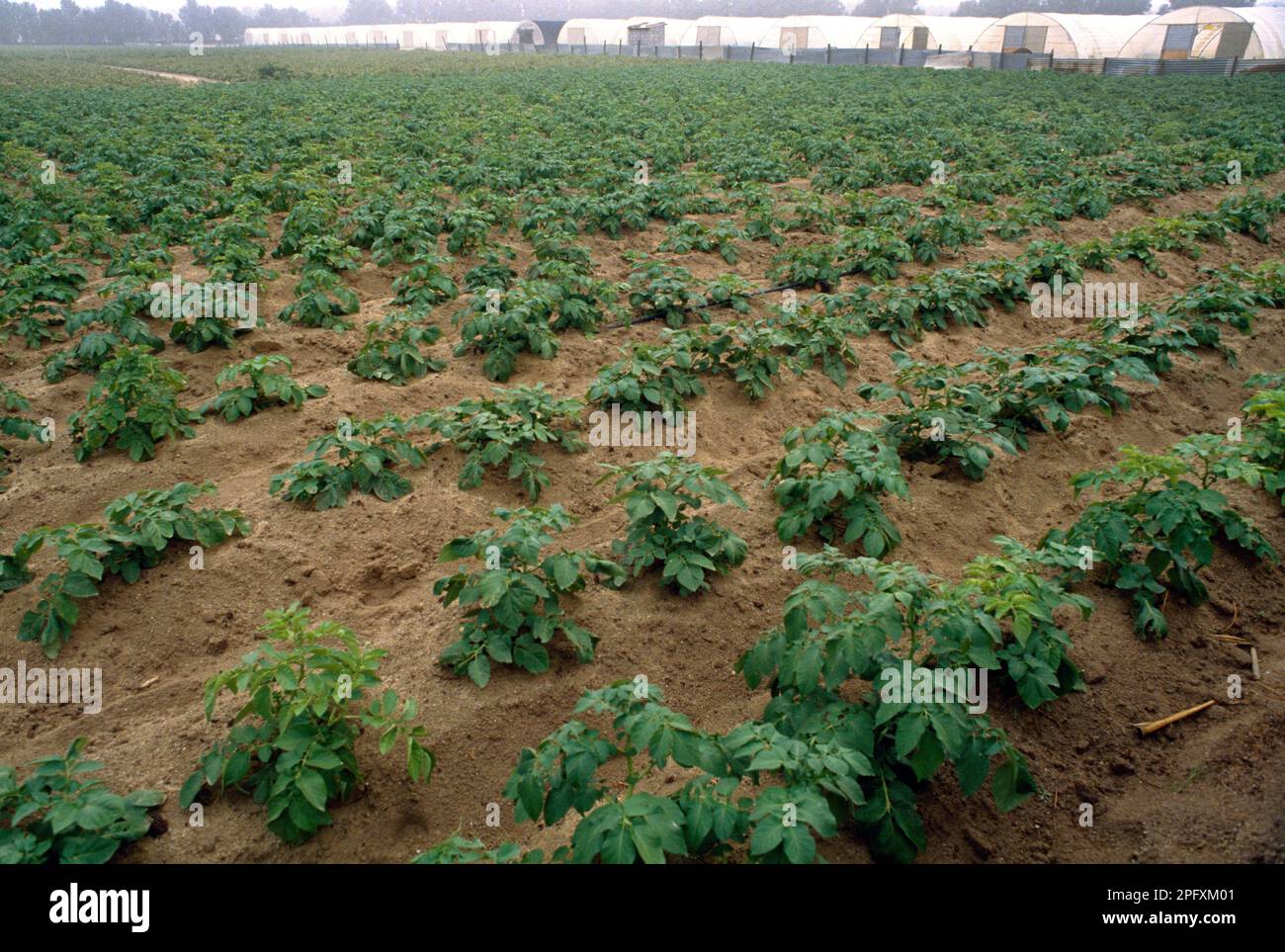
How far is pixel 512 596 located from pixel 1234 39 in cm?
4950

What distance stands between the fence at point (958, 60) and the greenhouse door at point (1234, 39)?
4.74ft

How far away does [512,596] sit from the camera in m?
3.54

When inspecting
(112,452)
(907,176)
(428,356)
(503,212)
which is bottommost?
(112,452)

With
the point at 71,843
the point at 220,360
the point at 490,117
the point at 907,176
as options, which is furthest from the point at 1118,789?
the point at 490,117

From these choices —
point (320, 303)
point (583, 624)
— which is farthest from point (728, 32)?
point (583, 624)

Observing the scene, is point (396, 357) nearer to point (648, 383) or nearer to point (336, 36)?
point (648, 383)

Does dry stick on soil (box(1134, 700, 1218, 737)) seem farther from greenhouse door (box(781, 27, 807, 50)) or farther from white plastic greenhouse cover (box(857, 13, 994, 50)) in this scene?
greenhouse door (box(781, 27, 807, 50))

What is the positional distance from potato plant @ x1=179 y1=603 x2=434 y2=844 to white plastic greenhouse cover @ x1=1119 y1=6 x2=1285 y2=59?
47.0 m

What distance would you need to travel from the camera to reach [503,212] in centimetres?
962

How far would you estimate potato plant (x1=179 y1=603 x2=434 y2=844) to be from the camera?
2783 mm

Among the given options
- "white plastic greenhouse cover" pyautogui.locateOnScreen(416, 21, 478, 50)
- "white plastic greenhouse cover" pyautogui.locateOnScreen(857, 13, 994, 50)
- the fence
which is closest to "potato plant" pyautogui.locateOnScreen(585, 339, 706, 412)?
the fence

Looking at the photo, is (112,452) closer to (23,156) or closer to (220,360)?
(220,360)

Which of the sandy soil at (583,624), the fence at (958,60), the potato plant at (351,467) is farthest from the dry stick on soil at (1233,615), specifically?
the fence at (958,60)

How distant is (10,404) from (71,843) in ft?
13.4
